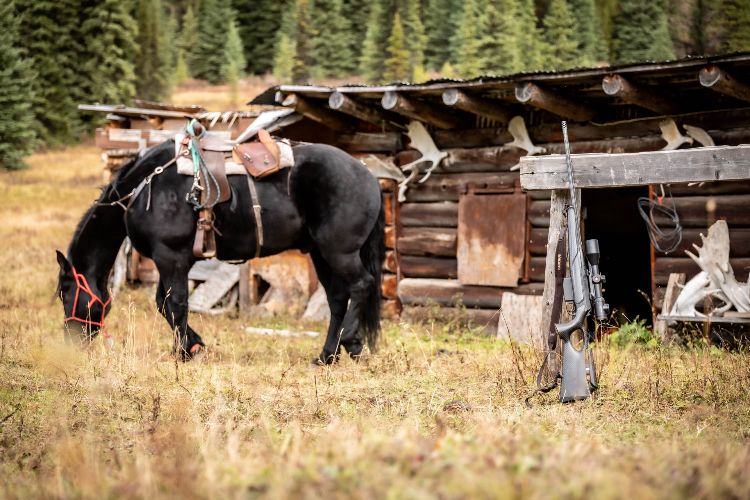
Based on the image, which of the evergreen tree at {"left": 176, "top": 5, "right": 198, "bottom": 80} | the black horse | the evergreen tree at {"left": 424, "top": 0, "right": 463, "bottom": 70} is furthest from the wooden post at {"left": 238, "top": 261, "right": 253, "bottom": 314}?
the evergreen tree at {"left": 176, "top": 5, "right": 198, "bottom": 80}

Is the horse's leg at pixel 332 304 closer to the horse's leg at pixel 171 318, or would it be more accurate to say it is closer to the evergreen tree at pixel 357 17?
the horse's leg at pixel 171 318

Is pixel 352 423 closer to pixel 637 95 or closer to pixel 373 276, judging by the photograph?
pixel 373 276

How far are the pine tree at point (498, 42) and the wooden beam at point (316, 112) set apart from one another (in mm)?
30933

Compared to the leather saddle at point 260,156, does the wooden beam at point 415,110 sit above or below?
above

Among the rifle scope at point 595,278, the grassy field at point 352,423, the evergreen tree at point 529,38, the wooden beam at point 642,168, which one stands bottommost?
the grassy field at point 352,423

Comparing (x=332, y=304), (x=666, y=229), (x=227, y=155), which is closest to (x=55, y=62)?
(x=227, y=155)

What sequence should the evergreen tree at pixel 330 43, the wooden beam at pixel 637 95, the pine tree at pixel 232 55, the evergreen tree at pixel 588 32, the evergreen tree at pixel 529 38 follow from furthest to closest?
the pine tree at pixel 232 55
the evergreen tree at pixel 330 43
the evergreen tree at pixel 588 32
the evergreen tree at pixel 529 38
the wooden beam at pixel 637 95

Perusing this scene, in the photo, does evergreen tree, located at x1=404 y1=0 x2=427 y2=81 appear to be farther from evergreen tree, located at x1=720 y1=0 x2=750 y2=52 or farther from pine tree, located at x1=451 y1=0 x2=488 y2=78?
evergreen tree, located at x1=720 y1=0 x2=750 y2=52

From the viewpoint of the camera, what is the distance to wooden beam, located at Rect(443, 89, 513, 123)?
9930 millimetres

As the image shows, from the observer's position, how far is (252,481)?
9.84 ft

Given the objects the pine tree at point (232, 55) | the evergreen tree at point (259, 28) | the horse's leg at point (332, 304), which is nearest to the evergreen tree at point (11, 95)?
the horse's leg at point (332, 304)

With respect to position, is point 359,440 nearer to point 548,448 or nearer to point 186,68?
point 548,448

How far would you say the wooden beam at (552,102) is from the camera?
9297mm

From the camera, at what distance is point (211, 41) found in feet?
221
